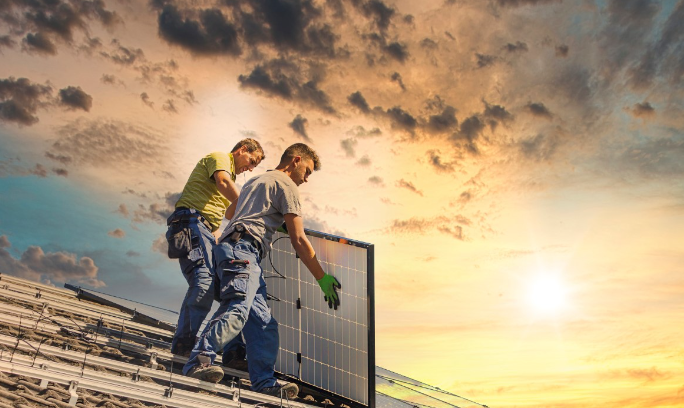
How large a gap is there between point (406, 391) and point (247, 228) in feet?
15.2

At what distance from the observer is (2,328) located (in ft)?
19.4

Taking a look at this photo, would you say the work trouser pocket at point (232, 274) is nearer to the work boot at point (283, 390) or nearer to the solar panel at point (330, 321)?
the work boot at point (283, 390)

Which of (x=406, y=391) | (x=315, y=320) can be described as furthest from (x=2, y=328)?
(x=406, y=391)

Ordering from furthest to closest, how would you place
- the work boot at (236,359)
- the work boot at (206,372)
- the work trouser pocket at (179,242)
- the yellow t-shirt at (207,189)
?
1. the work boot at (236,359)
2. the yellow t-shirt at (207,189)
3. the work trouser pocket at (179,242)
4. the work boot at (206,372)

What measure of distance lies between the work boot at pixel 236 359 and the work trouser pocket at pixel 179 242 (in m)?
1.30

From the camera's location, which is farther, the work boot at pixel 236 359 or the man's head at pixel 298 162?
the work boot at pixel 236 359

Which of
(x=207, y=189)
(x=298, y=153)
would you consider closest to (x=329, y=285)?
(x=298, y=153)

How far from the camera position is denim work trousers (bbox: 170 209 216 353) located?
21.8 feet

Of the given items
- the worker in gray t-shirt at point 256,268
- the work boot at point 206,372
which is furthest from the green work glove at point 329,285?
the work boot at point 206,372

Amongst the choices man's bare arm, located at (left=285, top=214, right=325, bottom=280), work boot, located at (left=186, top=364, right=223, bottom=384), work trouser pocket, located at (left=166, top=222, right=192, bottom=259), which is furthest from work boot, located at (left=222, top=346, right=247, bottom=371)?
man's bare arm, located at (left=285, top=214, right=325, bottom=280)

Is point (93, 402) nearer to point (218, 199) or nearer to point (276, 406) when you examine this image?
point (276, 406)

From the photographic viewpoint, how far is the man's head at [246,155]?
7.24m

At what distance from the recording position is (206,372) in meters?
5.59

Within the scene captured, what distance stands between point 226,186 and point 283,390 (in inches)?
86.5
